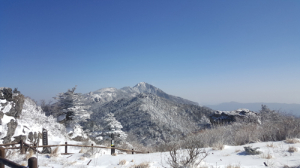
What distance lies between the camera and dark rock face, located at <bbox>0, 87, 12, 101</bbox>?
34.2 ft

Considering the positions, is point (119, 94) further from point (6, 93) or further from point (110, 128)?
point (6, 93)

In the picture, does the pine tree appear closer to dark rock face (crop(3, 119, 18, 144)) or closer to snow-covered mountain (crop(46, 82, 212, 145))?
snow-covered mountain (crop(46, 82, 212, 145))

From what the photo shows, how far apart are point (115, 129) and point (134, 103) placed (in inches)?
2190

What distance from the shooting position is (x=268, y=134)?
7598mm

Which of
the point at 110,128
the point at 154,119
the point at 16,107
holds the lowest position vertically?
the point at 154,119

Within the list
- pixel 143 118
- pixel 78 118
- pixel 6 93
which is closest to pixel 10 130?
pixel 6 93

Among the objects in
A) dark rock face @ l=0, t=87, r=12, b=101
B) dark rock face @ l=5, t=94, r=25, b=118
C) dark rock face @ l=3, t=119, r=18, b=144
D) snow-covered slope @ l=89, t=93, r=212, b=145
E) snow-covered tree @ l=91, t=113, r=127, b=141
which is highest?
dark rock face @ l=0, t=87, r=12, b=101

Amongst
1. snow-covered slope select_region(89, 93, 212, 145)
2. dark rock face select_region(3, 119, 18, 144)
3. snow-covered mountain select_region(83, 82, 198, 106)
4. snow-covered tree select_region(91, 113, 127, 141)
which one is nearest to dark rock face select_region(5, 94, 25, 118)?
dark rock face select_region(3, 119, 18, 144)

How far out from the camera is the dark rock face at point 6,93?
34.2 feet

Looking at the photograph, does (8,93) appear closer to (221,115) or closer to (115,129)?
(115,129)

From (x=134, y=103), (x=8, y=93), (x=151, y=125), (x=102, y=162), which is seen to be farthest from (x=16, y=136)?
(x=134, y=103)

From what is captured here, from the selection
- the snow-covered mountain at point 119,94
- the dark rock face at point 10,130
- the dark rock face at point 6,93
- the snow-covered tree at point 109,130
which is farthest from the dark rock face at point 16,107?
the snow-covered mountain at point 119,94

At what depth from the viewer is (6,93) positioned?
1062 cm

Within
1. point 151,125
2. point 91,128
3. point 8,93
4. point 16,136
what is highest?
point 8,93
